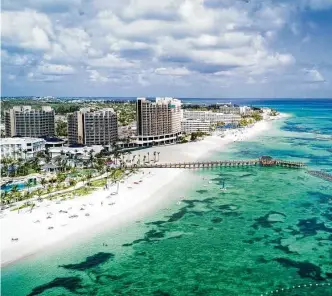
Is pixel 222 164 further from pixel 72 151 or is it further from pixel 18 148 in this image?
pixel 18 148

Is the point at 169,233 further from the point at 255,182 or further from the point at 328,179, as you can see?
the point at 328,179

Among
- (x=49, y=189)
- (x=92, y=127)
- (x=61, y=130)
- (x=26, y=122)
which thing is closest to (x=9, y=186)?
(x=49, y=189)

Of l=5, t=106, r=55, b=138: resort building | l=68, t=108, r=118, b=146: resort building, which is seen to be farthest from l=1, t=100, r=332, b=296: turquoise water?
l=5, t=106, r=55, b=138: resort building

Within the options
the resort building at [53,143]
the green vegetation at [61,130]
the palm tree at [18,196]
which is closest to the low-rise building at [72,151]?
the resort building at [53,143]

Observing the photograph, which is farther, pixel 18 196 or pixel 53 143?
pixel 53 143

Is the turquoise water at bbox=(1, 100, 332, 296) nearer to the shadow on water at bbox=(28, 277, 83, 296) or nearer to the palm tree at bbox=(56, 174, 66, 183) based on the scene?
the shadow on water at bbox=(28, 277, 83, 296)

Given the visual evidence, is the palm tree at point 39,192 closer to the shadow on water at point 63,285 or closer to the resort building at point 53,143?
the shadow on water at point 63,285
